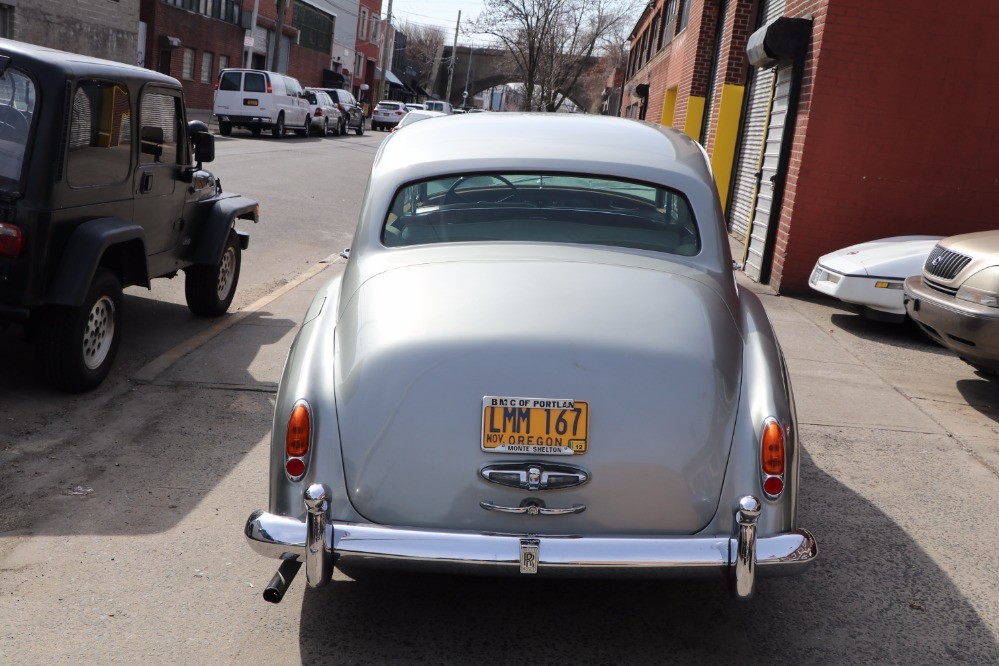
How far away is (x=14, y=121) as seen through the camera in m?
5.07

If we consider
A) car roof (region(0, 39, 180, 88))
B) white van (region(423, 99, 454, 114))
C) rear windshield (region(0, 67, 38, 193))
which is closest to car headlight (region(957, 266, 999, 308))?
car roof (region(0, 39, 180, 88))

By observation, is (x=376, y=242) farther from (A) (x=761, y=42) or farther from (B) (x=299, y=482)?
(A) (x=761, y=42)

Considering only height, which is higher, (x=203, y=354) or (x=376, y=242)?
(x=376, y=242)

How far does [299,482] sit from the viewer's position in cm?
313

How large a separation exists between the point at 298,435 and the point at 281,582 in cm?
46

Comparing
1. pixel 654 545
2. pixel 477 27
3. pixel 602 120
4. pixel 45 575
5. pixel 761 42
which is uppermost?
pixel 477 27

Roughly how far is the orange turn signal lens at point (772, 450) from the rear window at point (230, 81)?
94.4 ft

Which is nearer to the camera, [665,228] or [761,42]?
[665,228]

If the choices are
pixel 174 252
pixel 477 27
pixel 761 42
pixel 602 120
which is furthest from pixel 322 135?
pixel 602 120

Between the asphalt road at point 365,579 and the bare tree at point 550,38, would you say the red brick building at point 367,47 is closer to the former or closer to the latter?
the bare tree at point 550,38

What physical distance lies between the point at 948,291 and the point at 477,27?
4565cm

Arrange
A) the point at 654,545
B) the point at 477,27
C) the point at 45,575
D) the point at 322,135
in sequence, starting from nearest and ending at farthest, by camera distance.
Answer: the point at 654,545, the point at 45,575, the point at 322,135, the point at 477,27

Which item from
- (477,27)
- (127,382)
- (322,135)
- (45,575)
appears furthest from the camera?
(477,27)

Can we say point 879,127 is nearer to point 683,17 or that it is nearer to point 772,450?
point 772,450
